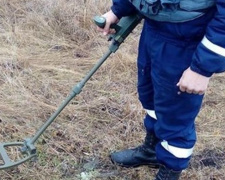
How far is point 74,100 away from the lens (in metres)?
3.07

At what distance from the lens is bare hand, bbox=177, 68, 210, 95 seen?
70.5 inches

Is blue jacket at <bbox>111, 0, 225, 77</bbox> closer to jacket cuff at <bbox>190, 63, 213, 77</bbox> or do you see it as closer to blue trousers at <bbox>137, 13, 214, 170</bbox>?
jacket cuff at <bbox>190, 63, 213, 77</bbox>

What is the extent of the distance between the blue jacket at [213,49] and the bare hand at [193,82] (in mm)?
20

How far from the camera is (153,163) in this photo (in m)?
2.57

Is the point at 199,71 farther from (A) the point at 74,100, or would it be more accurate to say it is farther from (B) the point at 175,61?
(A) the point at 74,100

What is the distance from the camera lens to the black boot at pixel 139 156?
252cm

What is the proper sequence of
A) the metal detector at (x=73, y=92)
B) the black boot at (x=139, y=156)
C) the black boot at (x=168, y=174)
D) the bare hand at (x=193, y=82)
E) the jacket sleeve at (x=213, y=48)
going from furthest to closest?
the black boot at (x=139, y=156) < the black boot at (x=168, y=174) < the metal detector at (x=73, y=92) < the bare hand at (x=193, y=82) < the jacket sleeve at (x=213, y=48)

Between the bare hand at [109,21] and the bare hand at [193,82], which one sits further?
the bare hand at [109,21]

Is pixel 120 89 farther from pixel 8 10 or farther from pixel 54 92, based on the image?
pixel 8 10

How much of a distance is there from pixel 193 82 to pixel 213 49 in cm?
15

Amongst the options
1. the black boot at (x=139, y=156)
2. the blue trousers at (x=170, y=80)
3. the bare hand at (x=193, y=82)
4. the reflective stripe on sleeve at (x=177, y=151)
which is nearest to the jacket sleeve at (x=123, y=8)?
the blue trousers at (x=170, y=80)

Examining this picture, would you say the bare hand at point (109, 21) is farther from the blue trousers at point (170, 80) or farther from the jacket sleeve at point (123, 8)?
the blue trousers at point (170, 80)

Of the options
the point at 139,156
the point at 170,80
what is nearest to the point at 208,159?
the point at 139,156

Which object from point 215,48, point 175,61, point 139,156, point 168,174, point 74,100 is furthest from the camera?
point 74,100
